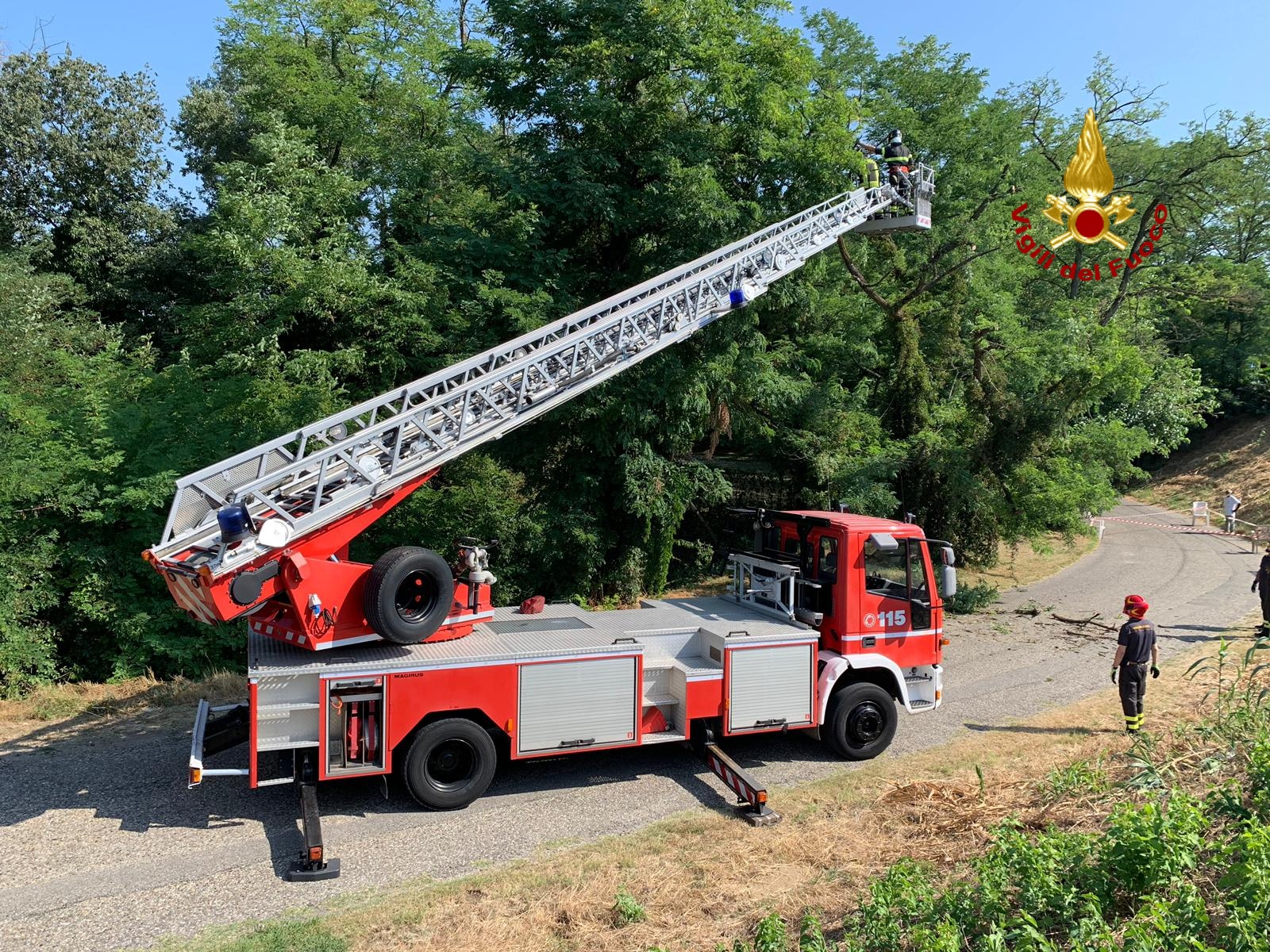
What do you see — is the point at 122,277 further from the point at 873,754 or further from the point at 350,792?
the point at 873,754

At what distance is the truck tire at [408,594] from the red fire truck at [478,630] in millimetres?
23

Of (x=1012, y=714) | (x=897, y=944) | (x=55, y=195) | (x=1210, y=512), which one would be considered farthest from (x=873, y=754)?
(x=1210, y=512)

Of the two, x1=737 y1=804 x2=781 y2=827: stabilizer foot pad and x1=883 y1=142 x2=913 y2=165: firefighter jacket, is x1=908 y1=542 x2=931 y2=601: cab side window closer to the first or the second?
x1=737 y1=804 x2=781 y2=827: stabilizer foot pad

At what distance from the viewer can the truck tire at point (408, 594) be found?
304 inches

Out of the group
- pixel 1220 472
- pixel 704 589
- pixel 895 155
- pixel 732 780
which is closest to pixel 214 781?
pixel 732 780

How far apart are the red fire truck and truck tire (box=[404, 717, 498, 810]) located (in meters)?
0.02

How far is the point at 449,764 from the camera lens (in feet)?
26.7

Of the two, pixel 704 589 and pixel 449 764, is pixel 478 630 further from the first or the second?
pixel 704 589

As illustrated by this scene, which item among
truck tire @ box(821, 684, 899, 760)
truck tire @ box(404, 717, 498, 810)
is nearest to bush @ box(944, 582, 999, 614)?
truck tire @ box(821, 684, 899, 760)

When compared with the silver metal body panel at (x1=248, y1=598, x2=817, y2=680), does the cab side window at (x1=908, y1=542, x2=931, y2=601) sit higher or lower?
higher

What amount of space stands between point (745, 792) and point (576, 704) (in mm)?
1778

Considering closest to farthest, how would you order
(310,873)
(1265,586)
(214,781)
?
(310,873), (214,781), (1265,586)

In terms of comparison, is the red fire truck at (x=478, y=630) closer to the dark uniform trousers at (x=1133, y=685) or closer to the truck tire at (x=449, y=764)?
the truck tire at (x=449, y=764)

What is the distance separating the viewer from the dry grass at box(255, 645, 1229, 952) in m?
5.90
